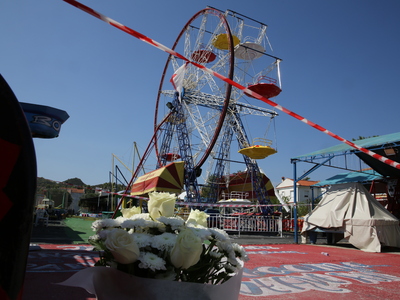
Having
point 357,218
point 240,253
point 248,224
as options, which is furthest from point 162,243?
point 248,224

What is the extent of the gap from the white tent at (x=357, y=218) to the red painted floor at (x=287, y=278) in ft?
9.07

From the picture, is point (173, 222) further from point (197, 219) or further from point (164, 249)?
point (197, 219)

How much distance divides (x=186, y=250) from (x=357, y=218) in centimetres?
964

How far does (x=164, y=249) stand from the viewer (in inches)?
48.8

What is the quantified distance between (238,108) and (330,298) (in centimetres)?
1946

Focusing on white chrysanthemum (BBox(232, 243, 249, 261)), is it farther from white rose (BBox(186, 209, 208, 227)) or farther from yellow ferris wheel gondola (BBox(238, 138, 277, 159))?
yellow ferris wheel gondola (BBox(238, 138, 277, 159))

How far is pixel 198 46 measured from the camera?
819 inches

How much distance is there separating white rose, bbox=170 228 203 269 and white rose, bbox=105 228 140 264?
0.14 m

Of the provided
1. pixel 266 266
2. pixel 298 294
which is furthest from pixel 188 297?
pixel 266 266

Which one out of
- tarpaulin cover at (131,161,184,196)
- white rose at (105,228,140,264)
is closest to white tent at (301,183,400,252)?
tarpaulin cover at (131,161,184,196)

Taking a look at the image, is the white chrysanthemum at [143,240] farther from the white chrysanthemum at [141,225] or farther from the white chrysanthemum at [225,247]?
the white chrysanthemum at [225,247]

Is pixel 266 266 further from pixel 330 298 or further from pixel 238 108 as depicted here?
pixel 238 108

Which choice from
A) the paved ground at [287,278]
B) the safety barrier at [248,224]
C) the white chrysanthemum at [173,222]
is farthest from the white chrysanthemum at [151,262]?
the safety barrier at [248,224]

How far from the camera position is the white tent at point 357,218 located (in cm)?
902
